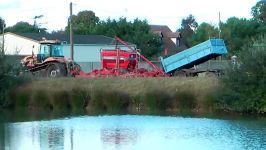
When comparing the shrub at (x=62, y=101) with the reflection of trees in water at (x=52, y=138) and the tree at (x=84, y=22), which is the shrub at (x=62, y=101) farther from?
A: the tree at (x=84, y=22)

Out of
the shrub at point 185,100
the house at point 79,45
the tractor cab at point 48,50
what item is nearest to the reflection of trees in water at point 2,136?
the shrub at point 185,100

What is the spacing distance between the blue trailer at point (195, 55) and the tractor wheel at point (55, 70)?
6.96 m

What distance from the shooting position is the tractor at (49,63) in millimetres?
48406

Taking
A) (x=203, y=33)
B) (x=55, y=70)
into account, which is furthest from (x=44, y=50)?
(x=203, y=33)

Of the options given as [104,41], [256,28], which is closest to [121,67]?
[104,41]

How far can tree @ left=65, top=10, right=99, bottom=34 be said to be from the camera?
315ft

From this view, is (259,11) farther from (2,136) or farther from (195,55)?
(2,136)

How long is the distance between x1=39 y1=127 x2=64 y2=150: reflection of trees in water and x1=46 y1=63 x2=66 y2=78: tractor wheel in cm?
1775

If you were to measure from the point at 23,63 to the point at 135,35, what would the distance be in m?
37.2

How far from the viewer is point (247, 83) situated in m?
36.9

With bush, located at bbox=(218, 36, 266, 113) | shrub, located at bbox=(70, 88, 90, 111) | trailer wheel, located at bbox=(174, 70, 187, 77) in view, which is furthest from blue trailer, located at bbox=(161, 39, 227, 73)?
shrub, located at bbox=(70, 88, 90, 111)

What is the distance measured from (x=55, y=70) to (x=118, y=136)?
22.1 meters

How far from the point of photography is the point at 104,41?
259ft

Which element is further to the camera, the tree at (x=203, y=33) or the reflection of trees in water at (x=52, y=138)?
the tree at (x=203, y=33)
